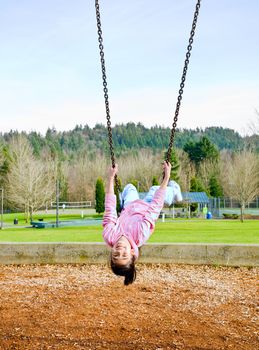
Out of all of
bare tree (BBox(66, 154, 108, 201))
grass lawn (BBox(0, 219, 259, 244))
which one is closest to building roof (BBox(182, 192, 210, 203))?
grass lawn (BBox(0, 219, 259, 244))

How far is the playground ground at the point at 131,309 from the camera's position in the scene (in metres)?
4.94

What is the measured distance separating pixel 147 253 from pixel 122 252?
533cm

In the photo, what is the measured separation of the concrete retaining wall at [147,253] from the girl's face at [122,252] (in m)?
5.22

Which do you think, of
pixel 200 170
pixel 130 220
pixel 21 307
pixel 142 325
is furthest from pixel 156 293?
pixel 200 170

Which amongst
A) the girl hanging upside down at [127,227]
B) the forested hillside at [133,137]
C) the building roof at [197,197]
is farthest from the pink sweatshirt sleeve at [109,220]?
the forested hillside at [133,137]

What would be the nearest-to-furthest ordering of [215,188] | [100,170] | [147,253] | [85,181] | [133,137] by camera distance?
[147,253] → [215,188] → [85,181] → [100,170] → [133,137]

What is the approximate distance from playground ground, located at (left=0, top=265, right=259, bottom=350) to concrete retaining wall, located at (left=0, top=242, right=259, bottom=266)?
0.23 meters

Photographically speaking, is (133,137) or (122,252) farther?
(133,137)

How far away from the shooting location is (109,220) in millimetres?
3885

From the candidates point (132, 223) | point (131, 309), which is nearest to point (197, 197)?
point (131, 309)

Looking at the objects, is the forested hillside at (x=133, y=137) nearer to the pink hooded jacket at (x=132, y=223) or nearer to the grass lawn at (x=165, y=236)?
the grass lawn at (x=165, y=236)

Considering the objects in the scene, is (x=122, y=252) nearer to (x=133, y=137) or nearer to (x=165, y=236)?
(x=165, y=236)

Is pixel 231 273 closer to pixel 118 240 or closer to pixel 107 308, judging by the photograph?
pixel 107 308

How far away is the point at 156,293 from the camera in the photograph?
272 inches
